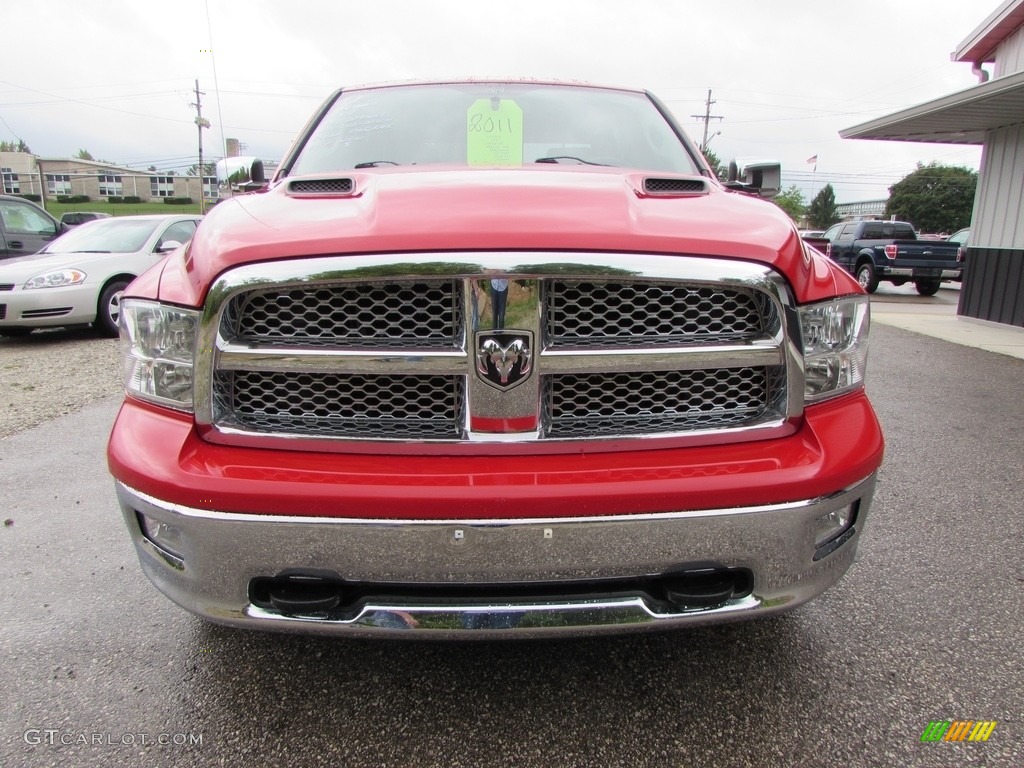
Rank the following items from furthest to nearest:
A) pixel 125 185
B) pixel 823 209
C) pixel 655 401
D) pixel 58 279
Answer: pixel 823 209, pixel 125 185, pixel 58 279, pixel 655 401

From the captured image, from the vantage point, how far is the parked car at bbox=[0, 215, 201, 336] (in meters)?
A: 7.46

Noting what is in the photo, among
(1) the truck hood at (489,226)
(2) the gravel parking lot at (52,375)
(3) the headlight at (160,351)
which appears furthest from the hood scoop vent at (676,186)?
(2) the gravel parking lot at (52,375)

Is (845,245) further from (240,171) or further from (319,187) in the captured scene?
(319,187)

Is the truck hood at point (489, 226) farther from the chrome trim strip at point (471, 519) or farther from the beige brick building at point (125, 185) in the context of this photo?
the beige brick building at point (125, 185)

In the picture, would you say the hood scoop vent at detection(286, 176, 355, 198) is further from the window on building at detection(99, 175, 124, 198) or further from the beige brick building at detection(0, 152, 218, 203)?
the window on building at detection(99, 175, 124, 198)

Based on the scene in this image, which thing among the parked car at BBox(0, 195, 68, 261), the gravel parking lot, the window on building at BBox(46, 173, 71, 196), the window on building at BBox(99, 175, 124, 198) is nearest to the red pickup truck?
the gravel parking lot

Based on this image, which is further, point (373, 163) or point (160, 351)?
point (373, 163)

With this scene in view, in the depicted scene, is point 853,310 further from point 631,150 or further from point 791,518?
point 631,150

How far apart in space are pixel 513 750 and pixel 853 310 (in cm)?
140

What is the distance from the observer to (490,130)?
2684 millimetres

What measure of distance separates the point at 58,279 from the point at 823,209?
108680mm

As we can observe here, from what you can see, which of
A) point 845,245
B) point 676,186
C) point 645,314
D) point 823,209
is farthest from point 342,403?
point 823,209

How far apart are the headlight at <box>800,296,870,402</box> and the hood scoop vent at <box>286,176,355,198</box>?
1.25m

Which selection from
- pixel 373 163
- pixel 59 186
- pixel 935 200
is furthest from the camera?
pixel 59 186
